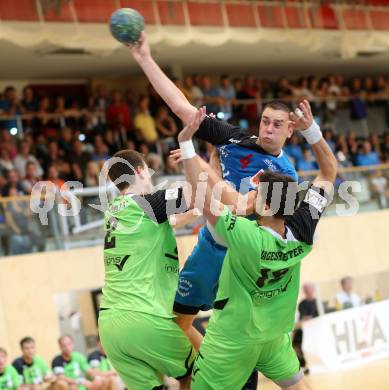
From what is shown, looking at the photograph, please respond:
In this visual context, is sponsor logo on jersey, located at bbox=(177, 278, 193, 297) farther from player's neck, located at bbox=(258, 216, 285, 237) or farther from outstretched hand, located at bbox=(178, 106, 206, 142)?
outstretched hand, located at bbox=(178, 106, 206, 142)

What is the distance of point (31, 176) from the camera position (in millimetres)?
17141

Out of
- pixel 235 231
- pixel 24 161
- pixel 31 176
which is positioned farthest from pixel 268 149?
pixel 24 161

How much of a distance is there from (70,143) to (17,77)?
4.72 m

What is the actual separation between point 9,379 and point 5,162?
4836 mm

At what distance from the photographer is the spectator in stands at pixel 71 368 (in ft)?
46.4

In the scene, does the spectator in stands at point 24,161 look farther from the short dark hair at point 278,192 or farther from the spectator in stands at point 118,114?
the short dark hair at point 278,192

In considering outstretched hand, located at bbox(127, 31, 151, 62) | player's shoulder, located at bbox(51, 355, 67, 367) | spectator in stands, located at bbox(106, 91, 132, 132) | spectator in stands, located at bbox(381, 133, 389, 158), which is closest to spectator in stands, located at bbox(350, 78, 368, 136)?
spectator in stands, located at bbox(381, 133, 389, 158)

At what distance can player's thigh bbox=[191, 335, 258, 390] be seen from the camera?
23.2 feet

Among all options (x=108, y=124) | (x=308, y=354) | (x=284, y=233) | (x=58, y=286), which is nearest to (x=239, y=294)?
(x=284, y=233)

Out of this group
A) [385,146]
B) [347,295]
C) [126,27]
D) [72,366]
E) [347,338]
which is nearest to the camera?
[126,27]

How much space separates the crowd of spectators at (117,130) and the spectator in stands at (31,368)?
1.86 meters

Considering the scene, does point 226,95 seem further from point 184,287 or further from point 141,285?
point 141,285

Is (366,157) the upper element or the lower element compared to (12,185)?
lower

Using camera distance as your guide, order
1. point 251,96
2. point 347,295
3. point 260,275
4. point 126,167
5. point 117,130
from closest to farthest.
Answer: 1. point 260,275
2. point 126,167
3. point 347,295
4. point 117,130
5. point 251,96
